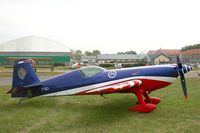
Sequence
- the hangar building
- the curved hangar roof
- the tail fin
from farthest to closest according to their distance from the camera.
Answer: the curved hangar roof
the hangar building
the tail fin

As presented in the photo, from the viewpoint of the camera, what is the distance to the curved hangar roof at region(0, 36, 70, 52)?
113m

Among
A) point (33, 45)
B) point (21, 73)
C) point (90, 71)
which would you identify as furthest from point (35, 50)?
point (90, 71)

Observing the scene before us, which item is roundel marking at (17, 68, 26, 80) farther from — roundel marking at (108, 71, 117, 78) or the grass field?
roundel marking at (108, 71, 117, 78)

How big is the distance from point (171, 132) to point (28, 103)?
6506mm

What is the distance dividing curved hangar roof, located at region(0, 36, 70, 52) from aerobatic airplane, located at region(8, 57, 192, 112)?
10390 centimetres

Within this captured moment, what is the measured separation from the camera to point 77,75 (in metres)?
9.92

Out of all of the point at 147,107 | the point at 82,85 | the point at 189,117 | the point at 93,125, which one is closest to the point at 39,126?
the point at 93,125

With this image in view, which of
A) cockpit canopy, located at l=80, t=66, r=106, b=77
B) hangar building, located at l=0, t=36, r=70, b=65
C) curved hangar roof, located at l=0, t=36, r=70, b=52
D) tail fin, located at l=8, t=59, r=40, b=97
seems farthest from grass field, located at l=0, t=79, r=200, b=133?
curved hangar roof, located at l=0, t=36, r=70, b=52

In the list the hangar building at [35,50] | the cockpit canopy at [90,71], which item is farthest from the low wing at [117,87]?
the hangar building at [35,50]

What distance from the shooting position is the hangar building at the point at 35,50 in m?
102

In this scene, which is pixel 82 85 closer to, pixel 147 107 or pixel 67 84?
pixel 67 84

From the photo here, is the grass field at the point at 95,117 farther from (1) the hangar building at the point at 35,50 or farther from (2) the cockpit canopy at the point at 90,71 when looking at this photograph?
(1) the hangar building at the point at 35,50

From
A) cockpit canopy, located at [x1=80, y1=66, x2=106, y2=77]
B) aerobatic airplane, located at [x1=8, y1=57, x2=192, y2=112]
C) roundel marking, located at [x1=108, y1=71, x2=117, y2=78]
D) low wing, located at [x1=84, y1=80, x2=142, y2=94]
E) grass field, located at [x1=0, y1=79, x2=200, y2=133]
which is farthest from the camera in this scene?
cockpit canopy, located at [x1=80, y1=66, x2=106, y2=77]

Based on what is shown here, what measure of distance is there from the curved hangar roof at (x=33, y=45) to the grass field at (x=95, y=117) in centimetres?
10419
